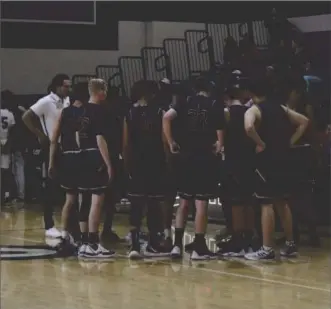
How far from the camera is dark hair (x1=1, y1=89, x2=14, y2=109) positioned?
13.1 meters

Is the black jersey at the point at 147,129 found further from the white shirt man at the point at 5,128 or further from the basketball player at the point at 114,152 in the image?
the white shirt man at the point at 5,128

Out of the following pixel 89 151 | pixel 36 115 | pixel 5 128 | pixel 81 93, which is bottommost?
pixel 89 151

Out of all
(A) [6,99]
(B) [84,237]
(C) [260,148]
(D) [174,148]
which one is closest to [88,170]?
(B) [84,237]

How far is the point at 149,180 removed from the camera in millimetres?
7973

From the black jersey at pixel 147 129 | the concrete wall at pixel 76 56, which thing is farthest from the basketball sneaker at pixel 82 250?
the concrete wall at pixel 76 56

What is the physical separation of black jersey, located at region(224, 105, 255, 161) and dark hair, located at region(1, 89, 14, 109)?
5906mm

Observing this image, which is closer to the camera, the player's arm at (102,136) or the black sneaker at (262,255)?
the player's arm at (102,136)

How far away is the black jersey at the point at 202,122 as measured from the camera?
25.3 feet

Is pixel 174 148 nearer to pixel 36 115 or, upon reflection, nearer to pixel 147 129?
pixel 147 129

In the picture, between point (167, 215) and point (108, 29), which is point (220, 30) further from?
point (167, 215)

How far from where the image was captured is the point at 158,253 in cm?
812

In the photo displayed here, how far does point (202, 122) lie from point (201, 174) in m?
0.46

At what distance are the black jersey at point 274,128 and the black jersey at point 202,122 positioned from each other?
37cm

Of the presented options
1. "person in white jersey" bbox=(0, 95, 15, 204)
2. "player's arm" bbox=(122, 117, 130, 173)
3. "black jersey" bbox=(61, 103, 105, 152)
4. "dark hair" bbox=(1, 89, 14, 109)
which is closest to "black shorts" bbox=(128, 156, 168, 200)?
"player's arm" bbox=(122, 117, 130, 173)
